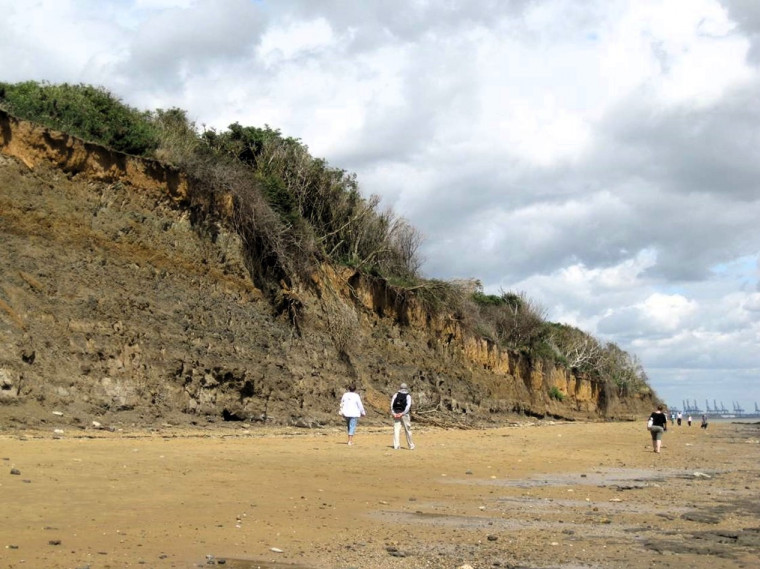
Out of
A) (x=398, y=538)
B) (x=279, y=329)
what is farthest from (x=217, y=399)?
(x=398, y=538)

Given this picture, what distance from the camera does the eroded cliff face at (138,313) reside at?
55.1 ft

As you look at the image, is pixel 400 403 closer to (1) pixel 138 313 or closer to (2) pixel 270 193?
(1) pixel 138 313

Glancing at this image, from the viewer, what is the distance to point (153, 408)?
59.2 feet

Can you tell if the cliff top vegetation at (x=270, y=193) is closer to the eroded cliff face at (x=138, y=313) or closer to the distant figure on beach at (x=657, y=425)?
the eroded cliff face at (x=138, y=313)

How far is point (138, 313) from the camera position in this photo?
19.0 m

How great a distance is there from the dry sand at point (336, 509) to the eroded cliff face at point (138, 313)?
2392mm

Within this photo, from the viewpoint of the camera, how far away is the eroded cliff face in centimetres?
1678

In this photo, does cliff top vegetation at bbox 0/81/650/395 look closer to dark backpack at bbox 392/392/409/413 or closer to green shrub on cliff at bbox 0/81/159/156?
green shrub on cliff at bbox 0/81/159/156

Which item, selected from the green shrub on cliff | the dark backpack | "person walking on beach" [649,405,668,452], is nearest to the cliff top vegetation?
the green shrub on cliff

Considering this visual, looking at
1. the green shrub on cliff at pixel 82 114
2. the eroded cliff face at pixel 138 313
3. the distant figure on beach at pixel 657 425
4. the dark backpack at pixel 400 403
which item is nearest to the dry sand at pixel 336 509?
the dark backpack at pixel 400 403

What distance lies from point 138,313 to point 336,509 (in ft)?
36.7

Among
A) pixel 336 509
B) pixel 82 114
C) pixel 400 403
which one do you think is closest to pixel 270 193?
pixel 82 114

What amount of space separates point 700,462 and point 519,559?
13.5 metres

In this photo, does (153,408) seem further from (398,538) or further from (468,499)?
(398,538)
